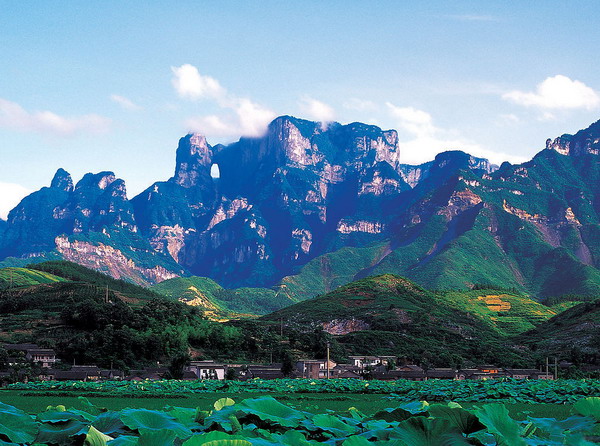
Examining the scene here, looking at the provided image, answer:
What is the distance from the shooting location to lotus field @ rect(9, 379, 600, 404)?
26.7m

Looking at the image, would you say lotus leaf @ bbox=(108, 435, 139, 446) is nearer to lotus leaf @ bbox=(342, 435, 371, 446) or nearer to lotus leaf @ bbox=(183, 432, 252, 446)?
lotus leaf @ bbox=(183, 432, 252, 446)

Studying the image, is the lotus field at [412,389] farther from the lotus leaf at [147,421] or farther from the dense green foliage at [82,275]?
the dense green foliage at [82,275]

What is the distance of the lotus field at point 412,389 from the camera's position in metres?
26.7

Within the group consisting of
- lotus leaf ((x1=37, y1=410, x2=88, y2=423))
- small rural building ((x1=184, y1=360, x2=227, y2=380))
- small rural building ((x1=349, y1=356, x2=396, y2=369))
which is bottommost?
small rural building ((x1=184, y1=360, x2=227, y2=380))

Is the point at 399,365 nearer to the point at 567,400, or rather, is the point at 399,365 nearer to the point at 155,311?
the point at 155,311

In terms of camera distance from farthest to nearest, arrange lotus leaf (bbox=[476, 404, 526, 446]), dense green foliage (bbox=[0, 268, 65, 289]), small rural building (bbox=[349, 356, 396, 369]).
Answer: dense green foliage (bbox=[0, 268, 65, 289]) → small rural building (bbox=[349, 356, 396, 369]) → lotus leaf (bbox=[476, 404, 526, 446])

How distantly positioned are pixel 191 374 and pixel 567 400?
4056cm

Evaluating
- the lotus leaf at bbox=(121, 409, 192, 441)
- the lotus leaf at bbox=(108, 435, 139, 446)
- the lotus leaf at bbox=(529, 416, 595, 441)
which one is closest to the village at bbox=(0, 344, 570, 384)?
the lotus leaf at bbox=(529, 416, 595, 441)

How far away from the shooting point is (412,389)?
32.9 m

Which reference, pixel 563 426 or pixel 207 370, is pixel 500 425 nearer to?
pixel 563 426

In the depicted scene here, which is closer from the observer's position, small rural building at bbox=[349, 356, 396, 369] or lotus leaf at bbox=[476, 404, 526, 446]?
lotus leaf at bbox=[476, 404, 526, 446]

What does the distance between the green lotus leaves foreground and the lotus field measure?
70.0ft

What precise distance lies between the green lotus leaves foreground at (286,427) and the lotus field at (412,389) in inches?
840

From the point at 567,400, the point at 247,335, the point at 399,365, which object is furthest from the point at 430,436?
the point at 247,335
